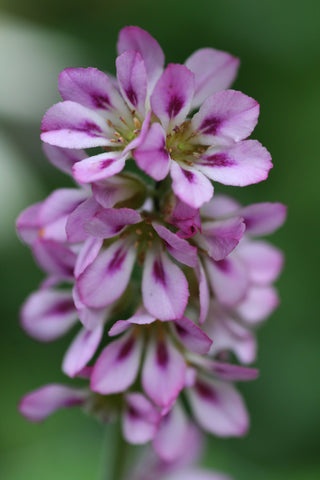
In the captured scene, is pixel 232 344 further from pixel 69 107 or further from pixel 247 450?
pixel 247 450


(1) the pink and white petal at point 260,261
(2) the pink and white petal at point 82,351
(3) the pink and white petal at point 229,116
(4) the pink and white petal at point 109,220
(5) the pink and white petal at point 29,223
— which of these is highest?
(3) the pink and white petal at point 229,116

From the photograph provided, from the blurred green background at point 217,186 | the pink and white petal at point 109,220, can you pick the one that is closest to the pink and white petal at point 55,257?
the pink and white petal at point 109,220

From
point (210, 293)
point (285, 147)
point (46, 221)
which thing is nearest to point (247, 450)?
point (285, 147)

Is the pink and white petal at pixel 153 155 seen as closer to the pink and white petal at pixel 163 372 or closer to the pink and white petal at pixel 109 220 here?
the pink and white petal at pixel 109 220

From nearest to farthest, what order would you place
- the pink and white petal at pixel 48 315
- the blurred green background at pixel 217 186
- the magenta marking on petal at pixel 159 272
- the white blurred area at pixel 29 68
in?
the magenta marking on petal at pixel 159 272 → the pink and white petal at pixel 48 315 → the blurred green background at pixel 217 186 → the white blurred area at pixel 29 68

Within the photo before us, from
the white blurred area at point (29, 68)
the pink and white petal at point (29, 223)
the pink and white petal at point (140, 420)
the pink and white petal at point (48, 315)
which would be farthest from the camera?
the white blurred area at point (29, 68)

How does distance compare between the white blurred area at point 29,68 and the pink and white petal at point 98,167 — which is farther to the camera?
the white blurred area at point 29,68
